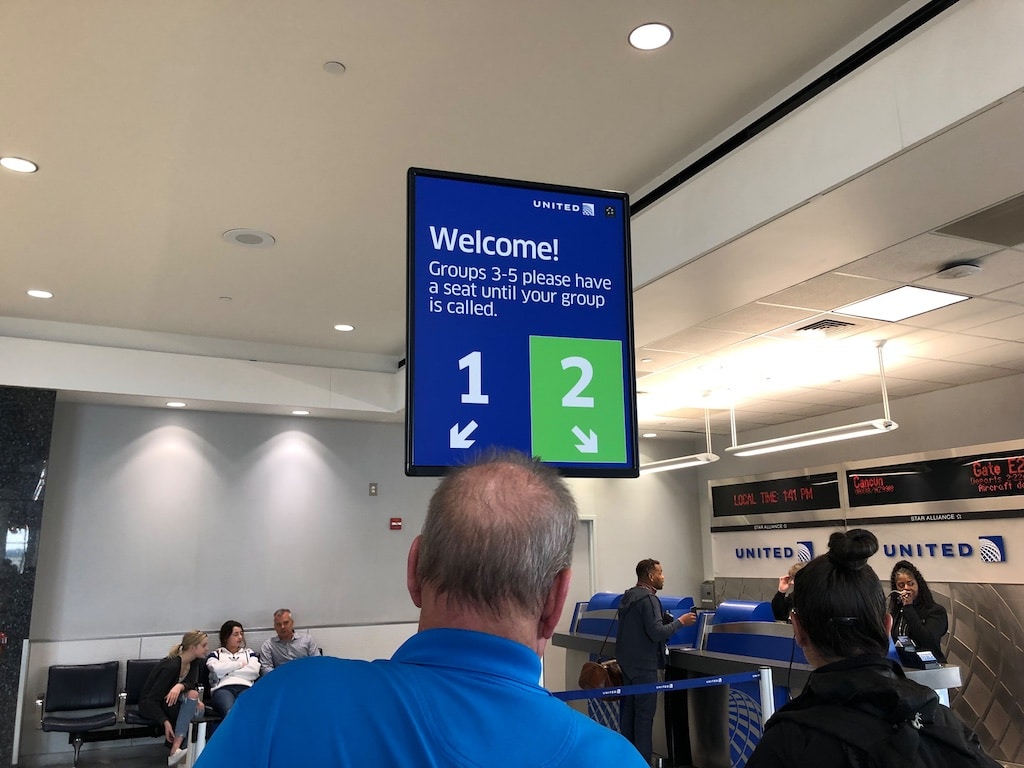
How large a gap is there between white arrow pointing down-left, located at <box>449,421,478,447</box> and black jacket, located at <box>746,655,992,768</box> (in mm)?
790

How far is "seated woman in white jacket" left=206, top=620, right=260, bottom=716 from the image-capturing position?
247 inches

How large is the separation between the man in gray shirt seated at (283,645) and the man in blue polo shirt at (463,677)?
6822 mm

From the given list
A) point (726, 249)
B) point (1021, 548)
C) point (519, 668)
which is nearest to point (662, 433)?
point (1021, 548)

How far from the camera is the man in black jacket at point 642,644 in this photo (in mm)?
5312

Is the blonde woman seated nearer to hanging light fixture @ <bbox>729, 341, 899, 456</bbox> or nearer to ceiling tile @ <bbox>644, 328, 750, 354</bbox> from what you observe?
ceiling tile @ <bbox>644, 328, 750, 354</bbox>

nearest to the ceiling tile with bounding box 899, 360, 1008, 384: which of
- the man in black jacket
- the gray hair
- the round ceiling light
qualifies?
the man in black jacket

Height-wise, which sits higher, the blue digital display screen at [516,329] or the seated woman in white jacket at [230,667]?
the blue digital display screen at [516,329]

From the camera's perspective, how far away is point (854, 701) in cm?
138

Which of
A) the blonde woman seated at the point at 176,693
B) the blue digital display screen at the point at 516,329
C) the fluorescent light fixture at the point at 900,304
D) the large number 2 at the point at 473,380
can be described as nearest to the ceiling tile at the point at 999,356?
the fluorescent light fixture at the point at 900,304

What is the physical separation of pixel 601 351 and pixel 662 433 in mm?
8066

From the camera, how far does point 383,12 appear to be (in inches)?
116

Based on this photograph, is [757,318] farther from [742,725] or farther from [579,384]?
[579,384]

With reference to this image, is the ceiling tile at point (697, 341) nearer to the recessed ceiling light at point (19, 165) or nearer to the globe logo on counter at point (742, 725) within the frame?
the globe logo on counter at point (742, 725)

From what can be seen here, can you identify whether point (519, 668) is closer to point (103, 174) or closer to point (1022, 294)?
point (103, 174)
